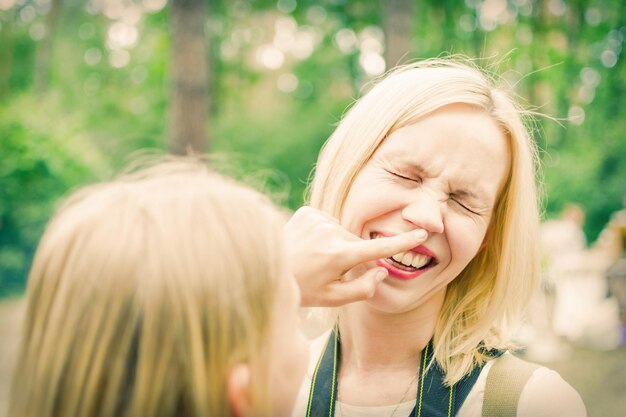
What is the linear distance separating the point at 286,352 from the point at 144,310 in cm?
35

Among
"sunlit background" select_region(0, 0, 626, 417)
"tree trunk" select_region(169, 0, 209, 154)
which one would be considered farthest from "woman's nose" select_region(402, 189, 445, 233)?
"sunlit background" select_region(0, 0, 626, 417)

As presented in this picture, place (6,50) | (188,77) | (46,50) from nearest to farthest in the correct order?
(188,77) → (46,50) → (6,50)

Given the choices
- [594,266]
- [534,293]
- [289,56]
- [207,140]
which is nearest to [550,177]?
[594,266]

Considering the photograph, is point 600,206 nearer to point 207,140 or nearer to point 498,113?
point 207,140

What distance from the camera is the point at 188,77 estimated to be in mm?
7840

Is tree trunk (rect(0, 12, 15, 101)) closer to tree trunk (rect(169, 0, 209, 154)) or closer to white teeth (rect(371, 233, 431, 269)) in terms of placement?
tree trunk (rect(169, 0, 209, 154))

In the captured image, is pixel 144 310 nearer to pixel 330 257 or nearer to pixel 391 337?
pixel 330 257

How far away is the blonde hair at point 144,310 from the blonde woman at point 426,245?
39 cm

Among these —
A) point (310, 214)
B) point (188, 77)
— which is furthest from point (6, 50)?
point (310, 214)

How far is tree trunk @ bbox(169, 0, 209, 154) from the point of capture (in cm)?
767

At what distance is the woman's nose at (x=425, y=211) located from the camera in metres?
1.67

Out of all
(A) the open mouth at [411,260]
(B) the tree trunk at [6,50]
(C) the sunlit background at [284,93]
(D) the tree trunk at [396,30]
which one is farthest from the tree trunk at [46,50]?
(A) the open mouth at [411,260]

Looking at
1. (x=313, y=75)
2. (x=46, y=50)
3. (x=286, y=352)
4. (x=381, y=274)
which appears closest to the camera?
(x=286, y=352)

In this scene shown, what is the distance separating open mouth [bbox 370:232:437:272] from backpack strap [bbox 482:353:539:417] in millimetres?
332
